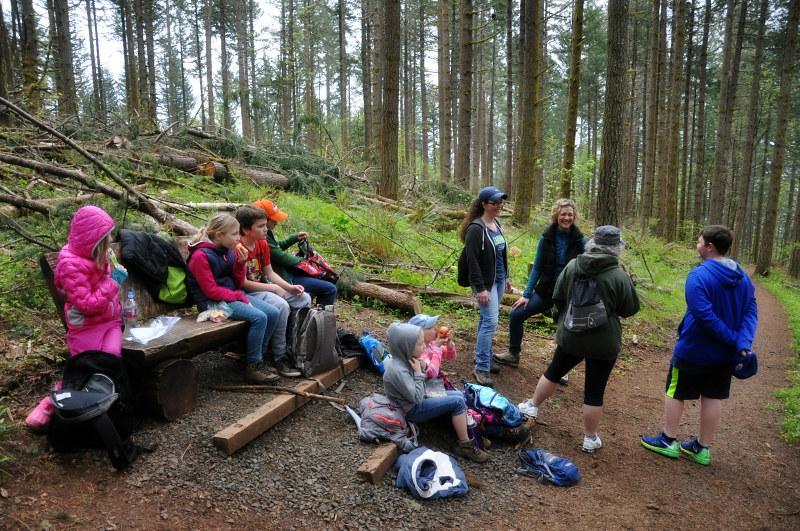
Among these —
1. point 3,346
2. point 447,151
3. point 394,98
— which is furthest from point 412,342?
point 447,151

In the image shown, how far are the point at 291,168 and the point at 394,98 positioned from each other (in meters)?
3.92

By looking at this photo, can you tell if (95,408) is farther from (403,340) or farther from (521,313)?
(521,313)

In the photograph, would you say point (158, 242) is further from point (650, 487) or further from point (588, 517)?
point (650, 487)

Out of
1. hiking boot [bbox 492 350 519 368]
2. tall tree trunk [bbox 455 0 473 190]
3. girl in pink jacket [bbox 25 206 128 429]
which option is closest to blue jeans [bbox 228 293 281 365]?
girl in pink jacket [bbox 25 206 128 429]

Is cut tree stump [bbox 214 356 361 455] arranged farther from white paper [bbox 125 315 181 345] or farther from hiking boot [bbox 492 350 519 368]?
hiking boot [bbox 492 350 519 368]

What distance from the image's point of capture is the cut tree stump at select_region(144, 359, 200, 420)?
323 centimetres

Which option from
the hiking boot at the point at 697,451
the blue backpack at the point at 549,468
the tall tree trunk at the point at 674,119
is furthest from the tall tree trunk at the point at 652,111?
the blue backpack at the point at 549,468

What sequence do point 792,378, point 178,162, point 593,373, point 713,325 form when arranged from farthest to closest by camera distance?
point 178,162 < point 792,378 < point 593,373 < point 713,325

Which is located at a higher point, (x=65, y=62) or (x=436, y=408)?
(x=65, y=62)

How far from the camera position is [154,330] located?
3588 millimetres

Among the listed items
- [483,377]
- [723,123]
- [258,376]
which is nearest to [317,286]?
[258,376]

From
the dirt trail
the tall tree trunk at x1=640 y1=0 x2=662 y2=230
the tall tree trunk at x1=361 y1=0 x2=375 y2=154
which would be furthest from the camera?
the tall tree trunk at x1=361 y1=0 x2=375 y2=154

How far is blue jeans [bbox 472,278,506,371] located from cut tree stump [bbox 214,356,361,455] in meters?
1.73

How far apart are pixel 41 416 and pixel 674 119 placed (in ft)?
67.3
